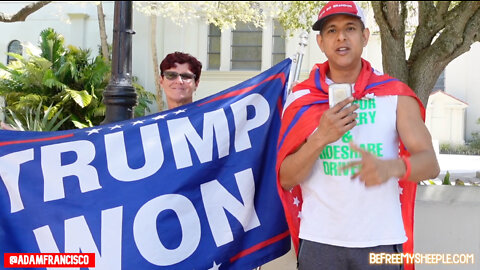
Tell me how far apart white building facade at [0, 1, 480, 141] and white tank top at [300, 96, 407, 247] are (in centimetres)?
105

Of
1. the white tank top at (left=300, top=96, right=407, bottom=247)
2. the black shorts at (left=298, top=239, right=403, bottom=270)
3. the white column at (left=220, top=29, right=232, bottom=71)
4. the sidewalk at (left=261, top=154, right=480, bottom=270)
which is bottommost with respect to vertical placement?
the sidewalk at (left=261, top=154, right=480, bottom=270)

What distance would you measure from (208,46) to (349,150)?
8.80 metres

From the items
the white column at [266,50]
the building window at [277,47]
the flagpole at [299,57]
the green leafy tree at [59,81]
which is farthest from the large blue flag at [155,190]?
the green leafy tree at [59,81]

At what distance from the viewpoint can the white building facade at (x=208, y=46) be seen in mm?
4714

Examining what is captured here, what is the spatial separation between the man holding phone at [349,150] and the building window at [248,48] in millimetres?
6537

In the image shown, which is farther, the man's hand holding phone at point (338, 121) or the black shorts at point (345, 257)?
the black shorts at point (345, 257)

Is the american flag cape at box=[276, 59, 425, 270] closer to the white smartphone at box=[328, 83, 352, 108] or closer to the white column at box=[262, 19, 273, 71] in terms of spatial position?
the white smartphone at box=[328, 83, 352, 108]

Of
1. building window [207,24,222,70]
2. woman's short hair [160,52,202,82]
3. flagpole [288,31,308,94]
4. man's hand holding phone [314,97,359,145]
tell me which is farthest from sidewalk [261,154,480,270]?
building window [207,24,222,70]

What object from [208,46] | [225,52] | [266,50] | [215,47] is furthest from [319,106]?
[266,50]

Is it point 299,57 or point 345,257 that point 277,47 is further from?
point 345,257

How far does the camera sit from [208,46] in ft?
35.0

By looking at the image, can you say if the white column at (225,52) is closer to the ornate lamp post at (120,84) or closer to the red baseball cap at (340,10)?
the ornate lamp post at (120,84)

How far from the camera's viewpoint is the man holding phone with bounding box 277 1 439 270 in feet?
6.75

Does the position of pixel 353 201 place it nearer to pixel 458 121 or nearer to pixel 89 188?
pixel 89 188
